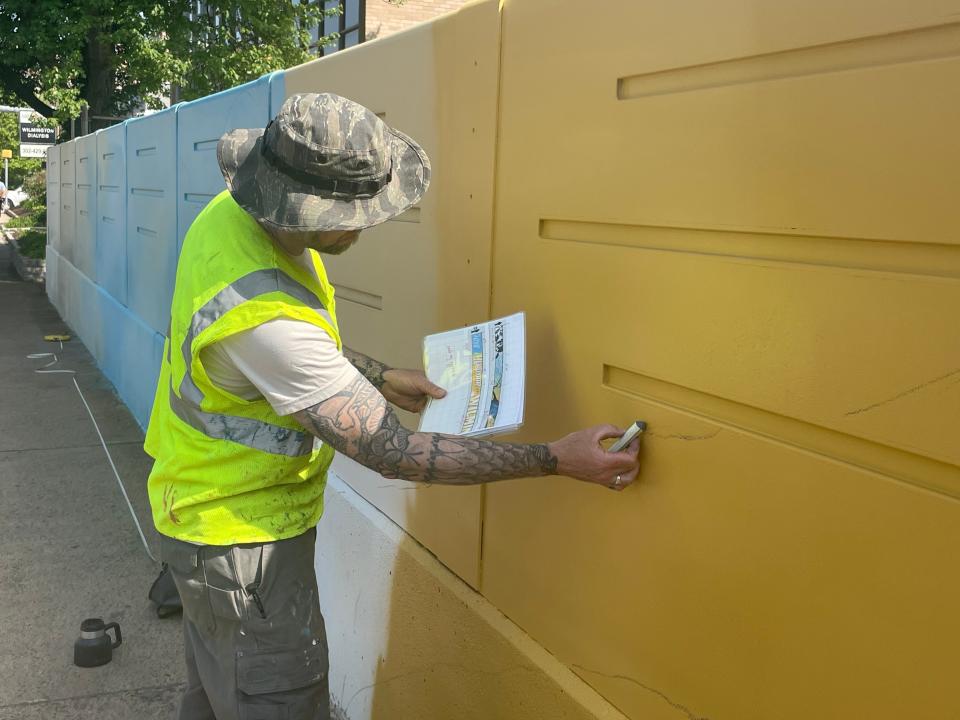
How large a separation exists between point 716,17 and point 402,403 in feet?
4.21

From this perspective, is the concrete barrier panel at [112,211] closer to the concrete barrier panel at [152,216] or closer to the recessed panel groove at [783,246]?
the concrete barrier panel at [152,216]

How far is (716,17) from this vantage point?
1724 millimetres

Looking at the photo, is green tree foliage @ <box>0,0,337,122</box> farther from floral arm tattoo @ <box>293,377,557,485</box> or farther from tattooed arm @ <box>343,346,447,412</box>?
floral arm tattoo @ <box>293,377,557,485</box>

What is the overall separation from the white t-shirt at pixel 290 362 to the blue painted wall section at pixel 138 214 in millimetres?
2355

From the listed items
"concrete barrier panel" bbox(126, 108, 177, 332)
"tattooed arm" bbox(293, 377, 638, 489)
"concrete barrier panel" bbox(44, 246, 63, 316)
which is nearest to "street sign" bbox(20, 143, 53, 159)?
"concrete barrier panel" bbox(44, 246, 63, 316)

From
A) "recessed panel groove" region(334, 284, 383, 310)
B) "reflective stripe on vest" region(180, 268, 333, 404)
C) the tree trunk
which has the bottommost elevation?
"recessed panel groove" region(334, 284, 383, 310)

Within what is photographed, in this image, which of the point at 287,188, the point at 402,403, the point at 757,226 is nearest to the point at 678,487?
the point at 757,226

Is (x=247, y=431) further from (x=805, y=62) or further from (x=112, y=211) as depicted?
(x=112, y=211)

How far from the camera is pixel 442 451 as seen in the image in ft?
6.68

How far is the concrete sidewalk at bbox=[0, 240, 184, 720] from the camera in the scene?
3623 mm

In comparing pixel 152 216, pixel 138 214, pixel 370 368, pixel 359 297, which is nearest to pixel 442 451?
pixel 370 368

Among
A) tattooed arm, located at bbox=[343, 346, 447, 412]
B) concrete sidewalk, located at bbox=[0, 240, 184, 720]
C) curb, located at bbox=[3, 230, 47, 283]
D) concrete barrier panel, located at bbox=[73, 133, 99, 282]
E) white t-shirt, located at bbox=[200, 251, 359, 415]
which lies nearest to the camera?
white t-shirt, located at bbox=[200, 251, 359, 415]

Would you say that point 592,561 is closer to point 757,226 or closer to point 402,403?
point 402,403

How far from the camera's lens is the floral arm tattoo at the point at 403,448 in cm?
199
